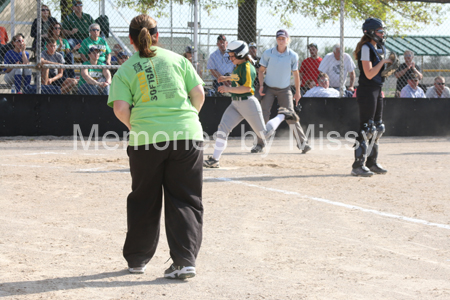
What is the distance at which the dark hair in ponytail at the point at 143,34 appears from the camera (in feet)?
12.5

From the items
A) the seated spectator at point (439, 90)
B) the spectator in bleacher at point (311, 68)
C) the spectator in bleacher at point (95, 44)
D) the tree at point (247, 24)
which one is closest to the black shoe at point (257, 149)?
the spectator in bleacher at point (311, 68)

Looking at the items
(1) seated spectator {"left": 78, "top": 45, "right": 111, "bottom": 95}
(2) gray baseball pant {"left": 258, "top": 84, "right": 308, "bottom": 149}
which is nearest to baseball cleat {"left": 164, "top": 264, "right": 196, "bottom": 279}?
(2) gray baseball pant {"left": 258, "top": 84, "right": 308, "bottom": 149}

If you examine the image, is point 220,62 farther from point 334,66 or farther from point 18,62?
point 18,62

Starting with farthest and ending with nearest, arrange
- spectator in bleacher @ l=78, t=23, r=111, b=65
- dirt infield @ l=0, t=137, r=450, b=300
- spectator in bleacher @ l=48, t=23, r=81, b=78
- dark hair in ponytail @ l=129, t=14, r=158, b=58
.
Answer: spectator in bleacher @ l=78, t=23, r=111, b=65 < spectator in bleacher @ l=48, t=23, r=81, b=78 < dark hair in ponytail @ l=129, t=14, r=158, b=58 < dirt infield @ l=0, t=137, r=450, b=300

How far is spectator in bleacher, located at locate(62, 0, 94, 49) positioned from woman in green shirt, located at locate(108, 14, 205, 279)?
34.6 ft

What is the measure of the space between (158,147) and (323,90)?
1050cm

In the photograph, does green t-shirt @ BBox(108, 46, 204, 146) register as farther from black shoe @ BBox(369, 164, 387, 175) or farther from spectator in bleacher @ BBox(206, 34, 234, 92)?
spectator in bleacher @ BBox(206, 34, 234, 92)

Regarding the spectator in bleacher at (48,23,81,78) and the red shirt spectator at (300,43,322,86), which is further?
the red shirt spectator at (300,43,322,86)

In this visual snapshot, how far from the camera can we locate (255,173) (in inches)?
336

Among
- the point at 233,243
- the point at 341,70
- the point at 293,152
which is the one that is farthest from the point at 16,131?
the point at 233,243

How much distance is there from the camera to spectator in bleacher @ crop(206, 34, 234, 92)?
13992 mm

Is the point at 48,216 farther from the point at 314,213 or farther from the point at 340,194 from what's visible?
the point at 340,194

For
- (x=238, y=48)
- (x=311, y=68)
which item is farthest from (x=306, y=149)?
(x=311, y=68)

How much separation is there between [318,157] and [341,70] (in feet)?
11.9
